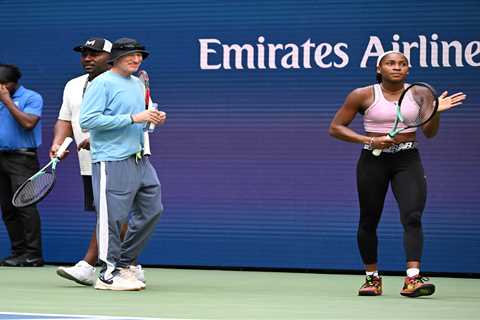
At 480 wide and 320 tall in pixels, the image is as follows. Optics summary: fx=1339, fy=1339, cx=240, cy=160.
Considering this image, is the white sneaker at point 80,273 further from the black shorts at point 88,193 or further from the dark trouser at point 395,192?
the dark trouser at point 395,192

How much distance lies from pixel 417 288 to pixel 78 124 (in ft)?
10.1

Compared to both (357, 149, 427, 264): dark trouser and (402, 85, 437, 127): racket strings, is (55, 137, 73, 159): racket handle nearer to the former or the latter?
(357, 149, 427, 264): dark trouser

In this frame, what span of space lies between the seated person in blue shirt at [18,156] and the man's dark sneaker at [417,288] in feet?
13.3

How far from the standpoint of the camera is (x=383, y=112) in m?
9.09

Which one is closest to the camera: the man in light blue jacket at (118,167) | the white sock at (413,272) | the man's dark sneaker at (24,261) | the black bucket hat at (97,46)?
the white sock at (413,272)

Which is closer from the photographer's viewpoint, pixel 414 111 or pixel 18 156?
pixel 414 111

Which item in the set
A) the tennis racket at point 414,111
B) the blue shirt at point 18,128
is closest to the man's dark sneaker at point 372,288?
the tennis racket at point 414,111

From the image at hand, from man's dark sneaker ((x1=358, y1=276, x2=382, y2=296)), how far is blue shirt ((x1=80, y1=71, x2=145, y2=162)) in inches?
72.8

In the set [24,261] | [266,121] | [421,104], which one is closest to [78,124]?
[266,121]

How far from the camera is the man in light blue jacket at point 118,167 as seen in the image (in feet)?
30.7

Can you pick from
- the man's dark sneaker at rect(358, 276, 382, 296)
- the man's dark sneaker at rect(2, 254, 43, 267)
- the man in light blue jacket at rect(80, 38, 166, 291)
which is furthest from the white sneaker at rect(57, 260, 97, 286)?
the man's dark sneaker at rect(2, 254, 43, 267)

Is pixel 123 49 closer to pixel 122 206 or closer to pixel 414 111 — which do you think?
pixel 122 206

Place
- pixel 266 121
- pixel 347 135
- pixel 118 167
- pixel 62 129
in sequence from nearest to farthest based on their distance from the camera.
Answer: pixel 347 135 → pixel 118 167 → pixel 62 129 → pixel 266 121

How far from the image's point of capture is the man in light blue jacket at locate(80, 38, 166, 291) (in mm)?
9344
